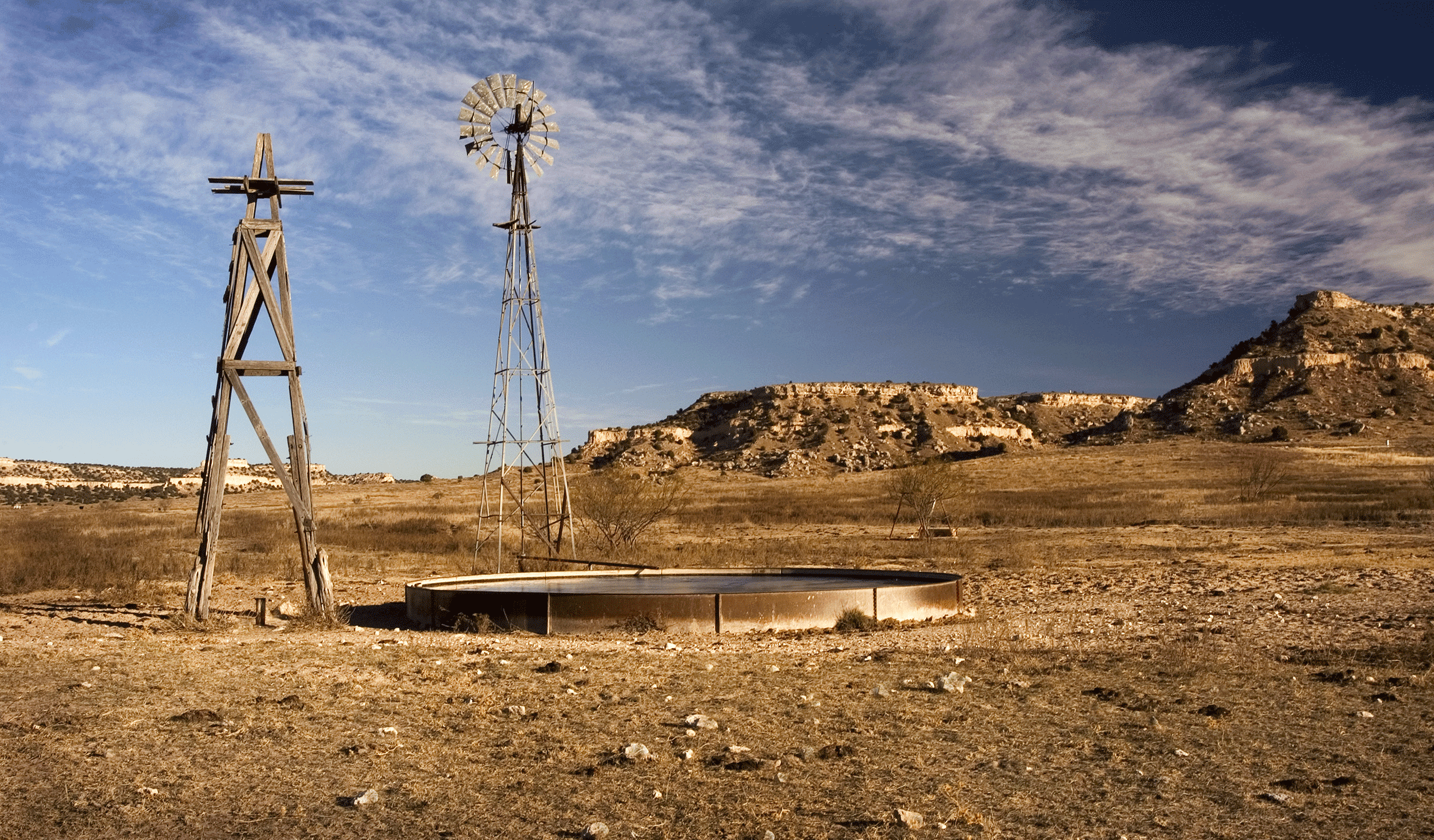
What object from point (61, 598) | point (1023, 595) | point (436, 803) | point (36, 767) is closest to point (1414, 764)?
point (436, 803)

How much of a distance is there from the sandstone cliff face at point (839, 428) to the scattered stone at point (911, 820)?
75.7 m

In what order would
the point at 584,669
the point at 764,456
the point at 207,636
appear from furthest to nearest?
the point at 764,456 < the point at 207,636 < the point at 584,669

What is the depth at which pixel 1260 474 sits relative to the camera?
53938 millimetres

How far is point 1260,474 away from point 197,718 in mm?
54925

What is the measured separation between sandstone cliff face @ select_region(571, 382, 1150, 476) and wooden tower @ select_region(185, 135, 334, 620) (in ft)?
220

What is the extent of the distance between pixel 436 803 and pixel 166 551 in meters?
24.9

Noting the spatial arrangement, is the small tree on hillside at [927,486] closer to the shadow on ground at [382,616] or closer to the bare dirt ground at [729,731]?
the shadow on ground at [382,616]

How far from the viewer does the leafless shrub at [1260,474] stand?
48375 millimetres

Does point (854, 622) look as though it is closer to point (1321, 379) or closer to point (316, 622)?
point (316, 622)

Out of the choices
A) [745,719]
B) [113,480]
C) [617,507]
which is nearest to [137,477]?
[113,480]

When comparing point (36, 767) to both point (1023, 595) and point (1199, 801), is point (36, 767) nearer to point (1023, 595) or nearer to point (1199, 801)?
point (1199, 801)

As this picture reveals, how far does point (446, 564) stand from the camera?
25.6 metres

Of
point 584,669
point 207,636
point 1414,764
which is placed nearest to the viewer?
point 1414,764

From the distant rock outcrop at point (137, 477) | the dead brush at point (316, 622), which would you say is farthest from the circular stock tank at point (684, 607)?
the distant rock outcrop at point (137, 477)
